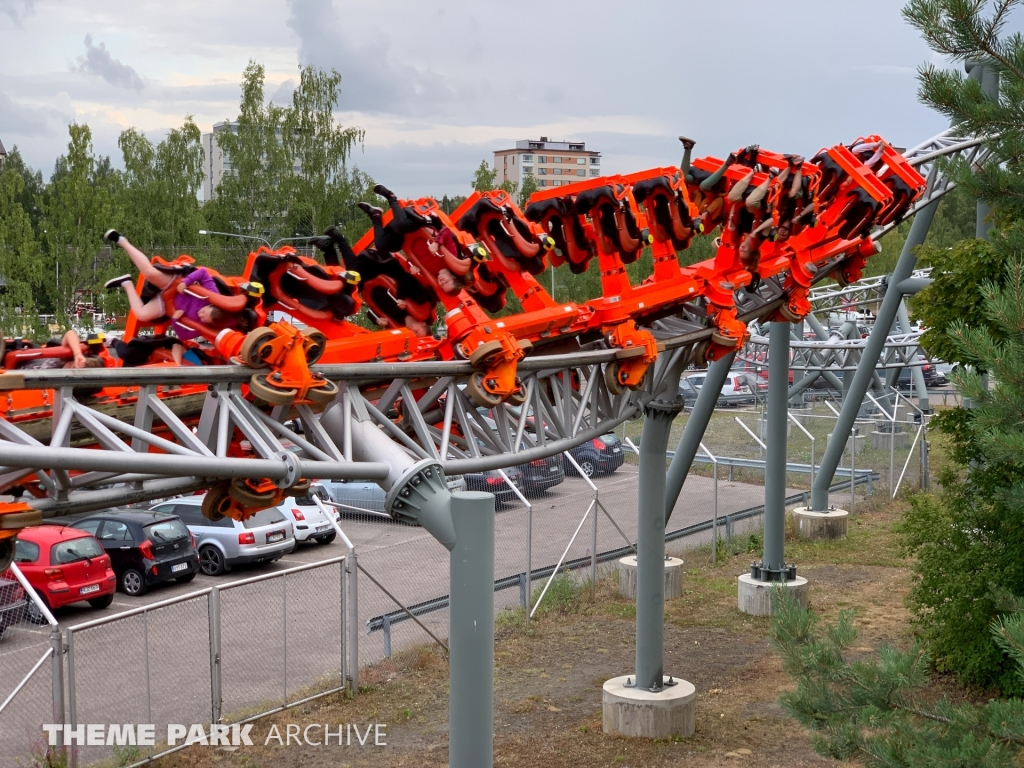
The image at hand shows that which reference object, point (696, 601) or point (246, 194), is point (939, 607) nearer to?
point (696, 601)

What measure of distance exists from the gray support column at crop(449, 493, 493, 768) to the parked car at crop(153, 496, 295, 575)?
10534 millimetres

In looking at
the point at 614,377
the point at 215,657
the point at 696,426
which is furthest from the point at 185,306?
the point at 696,426

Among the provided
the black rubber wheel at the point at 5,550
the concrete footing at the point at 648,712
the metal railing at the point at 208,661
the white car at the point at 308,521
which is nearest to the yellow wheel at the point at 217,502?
the black rubber wheel at the point at 5,550

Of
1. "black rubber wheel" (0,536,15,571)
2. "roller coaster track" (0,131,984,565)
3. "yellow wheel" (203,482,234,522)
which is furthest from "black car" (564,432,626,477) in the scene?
"black rubber wheel" (0,536,15,571)

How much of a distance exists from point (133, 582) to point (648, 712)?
8106 millimetres

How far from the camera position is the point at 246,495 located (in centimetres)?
651

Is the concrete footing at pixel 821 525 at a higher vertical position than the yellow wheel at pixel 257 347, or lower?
lower

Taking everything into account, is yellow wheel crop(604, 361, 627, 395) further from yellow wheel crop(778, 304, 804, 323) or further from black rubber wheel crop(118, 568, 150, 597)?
black rubber wheel crop(118, 568, 150, 597)

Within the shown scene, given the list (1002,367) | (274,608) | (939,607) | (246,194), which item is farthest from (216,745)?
(246,194)

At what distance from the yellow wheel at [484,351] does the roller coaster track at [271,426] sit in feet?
0.13

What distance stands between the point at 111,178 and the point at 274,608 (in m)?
21.9

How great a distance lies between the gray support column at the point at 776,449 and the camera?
14664 millimetres

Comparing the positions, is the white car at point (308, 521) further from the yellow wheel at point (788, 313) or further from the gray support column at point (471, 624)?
the gray support column at point (471, 624)

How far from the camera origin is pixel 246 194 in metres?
33.3
